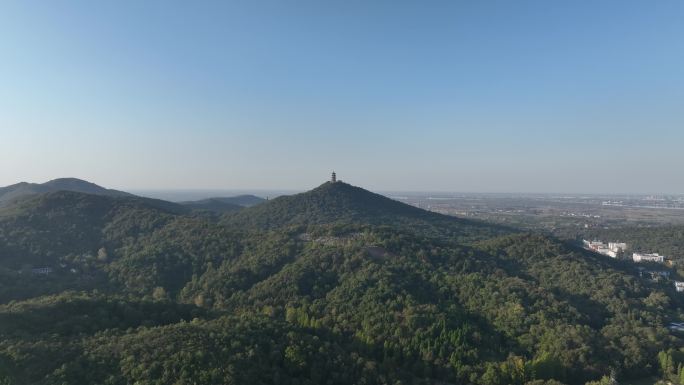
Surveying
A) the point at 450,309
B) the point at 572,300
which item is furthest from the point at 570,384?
the point at 572,300

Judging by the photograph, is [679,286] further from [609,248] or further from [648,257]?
[609,248]

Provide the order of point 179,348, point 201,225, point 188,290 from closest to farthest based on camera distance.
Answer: point 179,348 → point 188,290 → point 201,225

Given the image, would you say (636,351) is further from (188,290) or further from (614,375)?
(188,290)

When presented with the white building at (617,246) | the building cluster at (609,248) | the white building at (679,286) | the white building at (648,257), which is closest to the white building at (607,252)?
the building cluster at (609,248)

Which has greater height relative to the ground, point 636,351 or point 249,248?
point 249,248

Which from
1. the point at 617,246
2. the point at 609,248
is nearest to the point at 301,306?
the point at 609,248

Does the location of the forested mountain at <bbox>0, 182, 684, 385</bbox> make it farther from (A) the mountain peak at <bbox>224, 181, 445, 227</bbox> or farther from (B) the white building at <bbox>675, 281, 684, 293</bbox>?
(A) the mountain peak at <bbox>224, 181, 445, 227</bbox>

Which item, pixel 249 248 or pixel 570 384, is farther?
pixel 249 248
